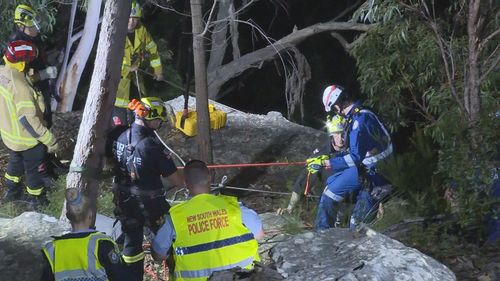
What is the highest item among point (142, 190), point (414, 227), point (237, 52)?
point (237, 52)

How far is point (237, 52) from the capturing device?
1416 cm

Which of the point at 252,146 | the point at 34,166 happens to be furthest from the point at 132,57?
the point at 252,146

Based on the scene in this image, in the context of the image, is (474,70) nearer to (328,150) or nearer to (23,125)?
(328,150)

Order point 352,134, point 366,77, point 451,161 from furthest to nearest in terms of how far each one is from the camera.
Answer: point 366,77, point 352,134, point 451,161

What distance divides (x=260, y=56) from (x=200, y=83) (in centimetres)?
487

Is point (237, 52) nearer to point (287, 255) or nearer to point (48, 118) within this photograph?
point (48, 118)

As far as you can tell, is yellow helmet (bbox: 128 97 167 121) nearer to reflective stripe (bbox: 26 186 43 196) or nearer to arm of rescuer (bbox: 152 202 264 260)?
arm of rescuer (bbox: 152 202 264 260)

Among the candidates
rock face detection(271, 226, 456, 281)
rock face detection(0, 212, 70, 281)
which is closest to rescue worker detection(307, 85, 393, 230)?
rock face detection(271, 226, 456, 281)

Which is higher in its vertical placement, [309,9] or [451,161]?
[309,9]

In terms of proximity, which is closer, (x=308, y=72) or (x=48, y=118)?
(x=48, y=118)

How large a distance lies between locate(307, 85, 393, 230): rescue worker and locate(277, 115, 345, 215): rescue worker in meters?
0.19

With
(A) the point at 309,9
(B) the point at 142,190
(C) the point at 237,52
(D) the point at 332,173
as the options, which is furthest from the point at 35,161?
(A) the point at 309,9

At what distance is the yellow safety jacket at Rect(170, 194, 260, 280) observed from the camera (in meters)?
4.40

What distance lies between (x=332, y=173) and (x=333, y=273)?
2.86 m
